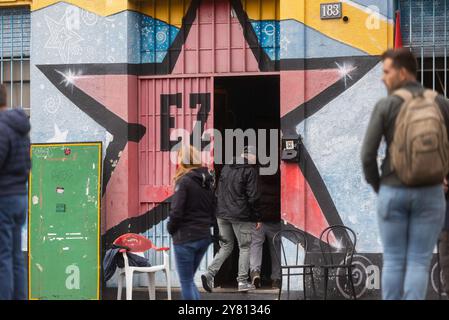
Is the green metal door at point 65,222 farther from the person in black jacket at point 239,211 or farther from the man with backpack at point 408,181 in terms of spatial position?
the man with backpack at point 408,181

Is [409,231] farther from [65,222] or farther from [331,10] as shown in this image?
[65,222]

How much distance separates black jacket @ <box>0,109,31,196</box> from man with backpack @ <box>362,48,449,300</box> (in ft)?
9.46

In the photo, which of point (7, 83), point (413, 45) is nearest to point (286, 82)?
point (413, 45)

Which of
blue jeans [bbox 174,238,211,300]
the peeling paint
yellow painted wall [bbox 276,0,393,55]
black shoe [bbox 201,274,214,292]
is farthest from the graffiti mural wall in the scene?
blue jeans [bbox 174,238,211,300]

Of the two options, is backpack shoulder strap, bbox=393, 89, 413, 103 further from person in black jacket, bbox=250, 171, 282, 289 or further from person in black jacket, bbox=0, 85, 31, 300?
person in black jacket, bbox=250, 171, 282, 289

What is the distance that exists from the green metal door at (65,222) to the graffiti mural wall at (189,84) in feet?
1.18

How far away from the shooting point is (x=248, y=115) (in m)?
13.1

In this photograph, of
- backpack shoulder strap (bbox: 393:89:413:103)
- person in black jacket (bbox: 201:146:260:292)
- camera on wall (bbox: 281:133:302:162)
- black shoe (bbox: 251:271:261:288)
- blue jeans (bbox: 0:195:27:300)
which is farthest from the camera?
black shoe (bbox: 251:271:261:288)

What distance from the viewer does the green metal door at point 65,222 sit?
11102 mm

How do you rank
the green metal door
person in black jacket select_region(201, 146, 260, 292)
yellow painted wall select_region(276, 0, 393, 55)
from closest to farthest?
1. yellow painted wall select_region(276, 0, 393, 55)
2. the green metal door
3. person in black jacket select_region(201, 146, 260, 292)

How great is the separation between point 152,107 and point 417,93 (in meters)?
5.81

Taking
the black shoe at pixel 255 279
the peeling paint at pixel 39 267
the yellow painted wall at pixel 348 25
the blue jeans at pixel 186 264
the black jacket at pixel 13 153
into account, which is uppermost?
the yellow painted wall at pixel 348 25

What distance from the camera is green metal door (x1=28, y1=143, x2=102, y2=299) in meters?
11.1

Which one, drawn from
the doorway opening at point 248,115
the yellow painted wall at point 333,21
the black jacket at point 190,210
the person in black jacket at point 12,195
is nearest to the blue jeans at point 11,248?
the person in black jacket at point 12,195
